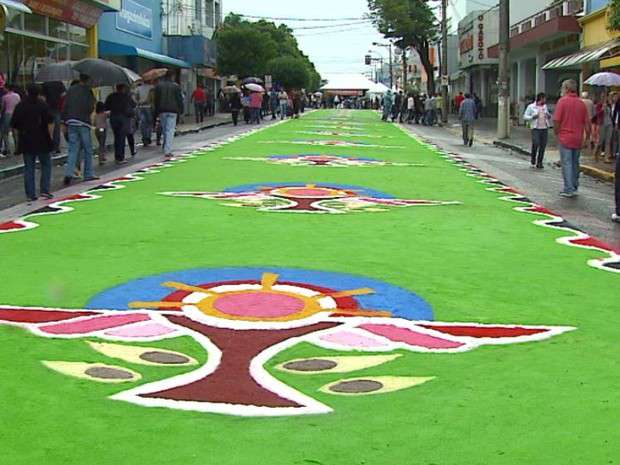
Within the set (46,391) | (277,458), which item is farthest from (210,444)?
(46,391)

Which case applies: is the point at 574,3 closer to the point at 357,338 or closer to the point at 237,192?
the point at 237,192

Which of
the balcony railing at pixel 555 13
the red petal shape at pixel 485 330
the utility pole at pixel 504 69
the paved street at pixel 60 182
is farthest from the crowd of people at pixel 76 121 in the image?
the balcony railing at pixel 555 13

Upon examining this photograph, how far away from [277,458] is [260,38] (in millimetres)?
53568

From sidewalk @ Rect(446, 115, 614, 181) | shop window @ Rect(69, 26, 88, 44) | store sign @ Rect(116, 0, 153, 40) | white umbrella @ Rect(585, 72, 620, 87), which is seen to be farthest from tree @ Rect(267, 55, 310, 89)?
white umbrella @ Rect(585, 72, 620, 87)

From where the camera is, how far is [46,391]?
4820mm

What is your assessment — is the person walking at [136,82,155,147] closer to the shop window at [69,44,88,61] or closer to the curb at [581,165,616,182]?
the shop window at [69,44,88,61]

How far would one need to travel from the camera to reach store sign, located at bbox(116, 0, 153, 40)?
118 feet

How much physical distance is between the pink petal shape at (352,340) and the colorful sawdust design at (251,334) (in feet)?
0.04

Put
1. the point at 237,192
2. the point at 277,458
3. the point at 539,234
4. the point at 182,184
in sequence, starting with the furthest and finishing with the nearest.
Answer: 1. the point at 182,184
2. the point at 237,192
3. the point at 539,234
4. the point at 277,458

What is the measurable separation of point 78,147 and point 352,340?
10179 mm

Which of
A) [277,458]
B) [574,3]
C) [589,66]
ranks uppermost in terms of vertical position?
[574,3]

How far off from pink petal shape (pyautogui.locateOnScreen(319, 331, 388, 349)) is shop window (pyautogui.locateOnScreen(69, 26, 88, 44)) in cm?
2419

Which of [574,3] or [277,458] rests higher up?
[574,3]

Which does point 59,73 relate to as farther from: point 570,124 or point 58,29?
point 570,124
